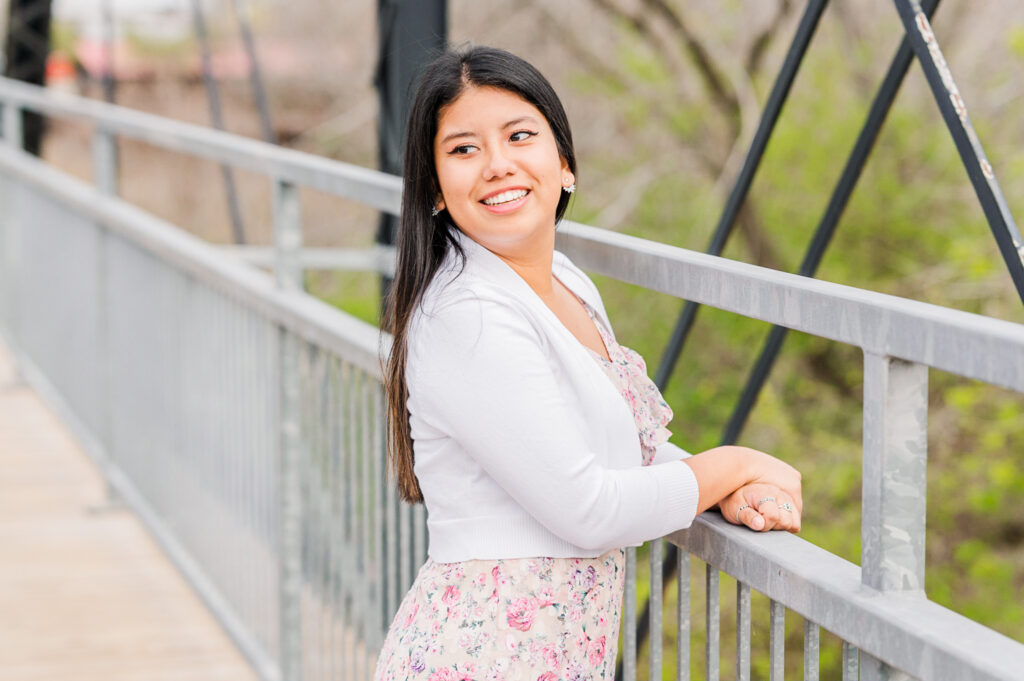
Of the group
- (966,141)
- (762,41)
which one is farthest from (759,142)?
(762,41)

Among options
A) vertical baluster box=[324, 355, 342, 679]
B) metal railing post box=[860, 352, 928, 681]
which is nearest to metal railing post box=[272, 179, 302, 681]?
vertical baluster box=[324, 355, 342, 679]

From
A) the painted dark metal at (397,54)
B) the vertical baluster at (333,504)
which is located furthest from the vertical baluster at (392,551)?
the painted dark metal at (397,54)

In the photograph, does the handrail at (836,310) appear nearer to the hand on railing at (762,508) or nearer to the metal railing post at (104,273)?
the hand on railing at (762,508)

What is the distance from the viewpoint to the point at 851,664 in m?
1.15

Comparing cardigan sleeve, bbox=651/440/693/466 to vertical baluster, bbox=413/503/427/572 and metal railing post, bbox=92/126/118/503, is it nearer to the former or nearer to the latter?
vertical baluster, bbox=413/503/427/572

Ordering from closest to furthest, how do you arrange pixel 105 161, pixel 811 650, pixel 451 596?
1. pixel 811 650
2. pixel 451 596
3. pixel 105 161

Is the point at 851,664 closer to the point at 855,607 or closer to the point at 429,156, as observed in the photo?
the point at 855,607

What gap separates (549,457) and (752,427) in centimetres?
878

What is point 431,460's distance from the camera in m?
1.43

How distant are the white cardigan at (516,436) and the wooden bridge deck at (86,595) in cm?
182

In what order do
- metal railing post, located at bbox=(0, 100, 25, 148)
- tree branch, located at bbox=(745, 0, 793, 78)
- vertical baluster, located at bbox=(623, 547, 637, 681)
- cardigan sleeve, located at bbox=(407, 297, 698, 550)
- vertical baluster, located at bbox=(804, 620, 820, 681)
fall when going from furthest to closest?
1. tree branch, located at bbox=(745, 0, 793, 78)
2. metal railing post, located at bbox=(0, 100, 25, 148)
3. vertical baluster, located at bbox=(623, 547, 637, 681)
4. cardigan sleeve, located at bbox=(407, 297, 698, 550)
5. vertical baluster, located at bbox=(804, 620, 820, 681)

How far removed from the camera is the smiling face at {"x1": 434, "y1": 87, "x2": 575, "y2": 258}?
140 cm

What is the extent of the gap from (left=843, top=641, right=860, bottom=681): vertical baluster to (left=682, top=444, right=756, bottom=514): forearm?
0.71 ft

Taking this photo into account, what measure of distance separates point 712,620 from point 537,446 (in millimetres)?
225
